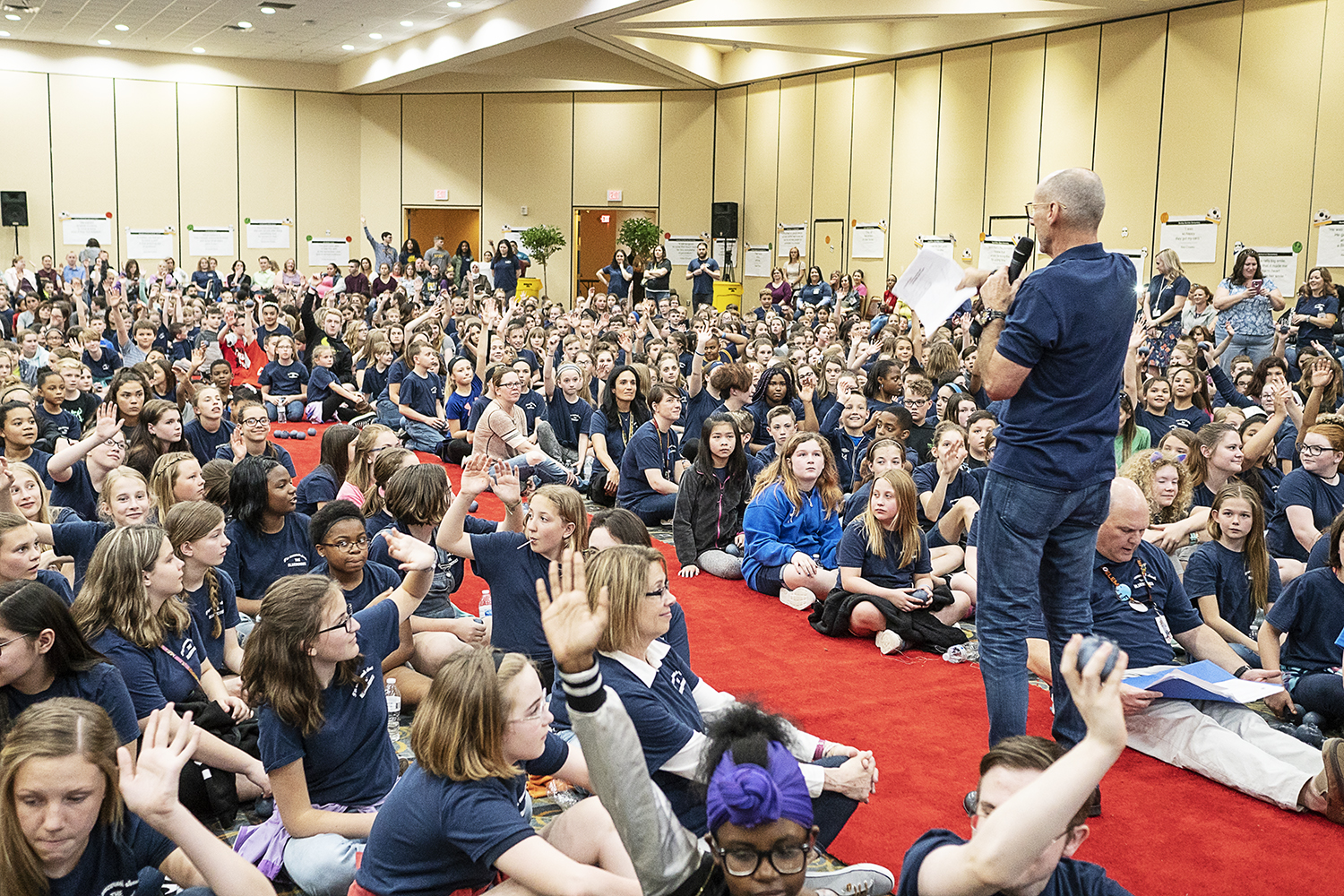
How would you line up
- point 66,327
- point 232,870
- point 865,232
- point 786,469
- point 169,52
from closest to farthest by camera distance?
point 232,870 < point 786,469 < point 66,327 < point 865,232 < point 169,52

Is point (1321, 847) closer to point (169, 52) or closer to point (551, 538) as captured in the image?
point (551, 538)

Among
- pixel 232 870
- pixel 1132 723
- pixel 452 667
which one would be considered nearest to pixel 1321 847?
pixel 1132 723

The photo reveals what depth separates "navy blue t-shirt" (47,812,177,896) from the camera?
2.48 metres

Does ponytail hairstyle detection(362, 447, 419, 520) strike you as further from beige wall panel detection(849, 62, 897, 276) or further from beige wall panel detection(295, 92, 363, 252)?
beige wall panel detection(295, 92, 363, 252)

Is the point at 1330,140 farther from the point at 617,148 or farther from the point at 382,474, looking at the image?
the point at 617,148

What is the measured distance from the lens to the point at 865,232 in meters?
20.4

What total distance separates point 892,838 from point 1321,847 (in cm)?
130

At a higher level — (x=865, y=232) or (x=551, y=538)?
(x=865, y=232)

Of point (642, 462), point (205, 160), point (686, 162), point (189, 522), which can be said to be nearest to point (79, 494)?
point (189, 522)

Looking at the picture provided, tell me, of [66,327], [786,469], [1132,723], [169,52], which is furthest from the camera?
[169,52]

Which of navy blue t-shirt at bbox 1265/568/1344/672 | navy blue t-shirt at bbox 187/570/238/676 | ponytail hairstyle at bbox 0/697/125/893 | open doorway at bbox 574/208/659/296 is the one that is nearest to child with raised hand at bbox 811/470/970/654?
navy blue t-shirt at bbox 1265/568/1344/672

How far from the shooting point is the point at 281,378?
1241cm

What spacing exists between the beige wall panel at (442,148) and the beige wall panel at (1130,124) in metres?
12.9

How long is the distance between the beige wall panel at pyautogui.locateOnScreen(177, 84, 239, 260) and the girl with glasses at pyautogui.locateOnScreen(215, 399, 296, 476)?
19.6m
